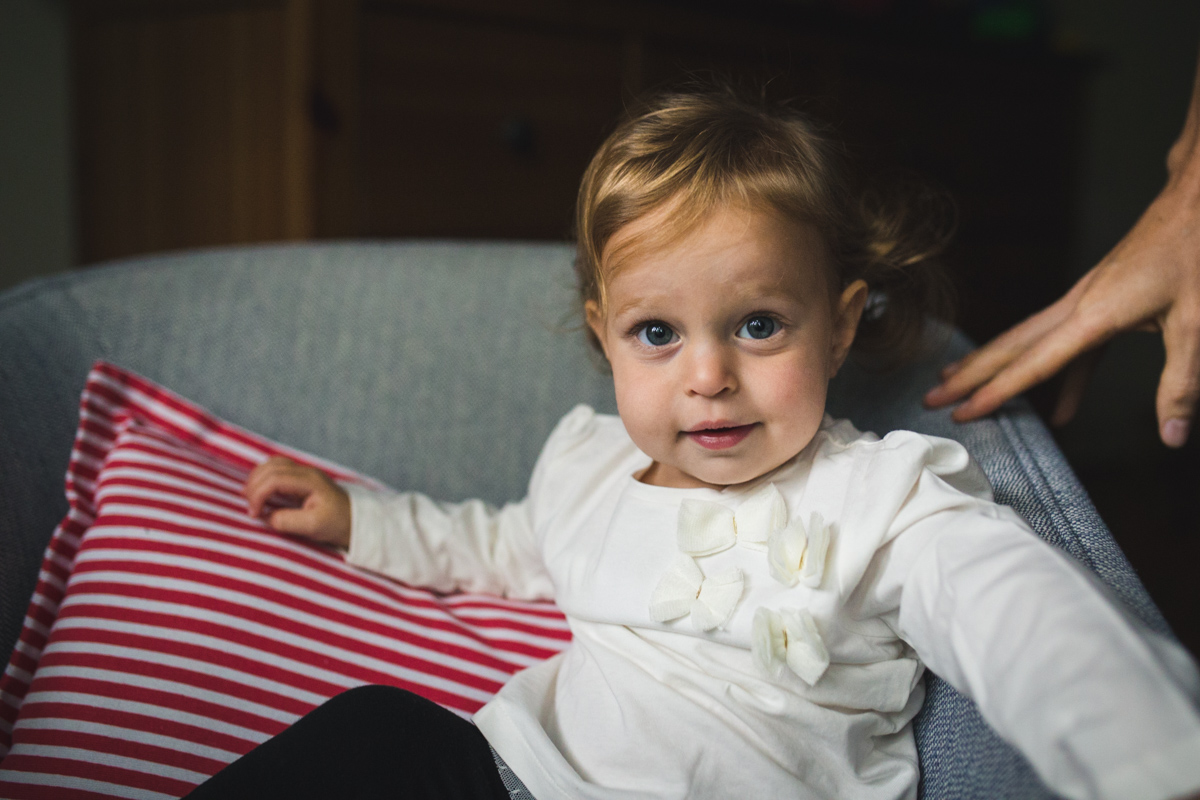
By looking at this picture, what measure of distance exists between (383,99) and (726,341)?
0.97 metres

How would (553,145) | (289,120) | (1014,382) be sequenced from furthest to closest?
(553,145) < (289,120) < (1014,382)

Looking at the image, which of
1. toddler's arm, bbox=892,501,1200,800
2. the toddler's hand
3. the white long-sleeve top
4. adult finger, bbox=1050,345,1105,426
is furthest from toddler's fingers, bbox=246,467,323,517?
adult finger, bbox=1050,345,1105,426

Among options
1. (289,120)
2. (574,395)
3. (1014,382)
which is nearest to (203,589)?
(574,395)

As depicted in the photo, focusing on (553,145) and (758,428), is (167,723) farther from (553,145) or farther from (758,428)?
(553,145)

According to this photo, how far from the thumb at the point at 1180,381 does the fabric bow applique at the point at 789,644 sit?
332 mm

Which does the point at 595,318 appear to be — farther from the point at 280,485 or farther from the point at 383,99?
the point at 383,99

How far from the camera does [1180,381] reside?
655mm

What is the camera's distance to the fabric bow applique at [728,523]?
62cm

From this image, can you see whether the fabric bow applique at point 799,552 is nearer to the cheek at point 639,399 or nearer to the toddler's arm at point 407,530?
the cheek at point 639,399

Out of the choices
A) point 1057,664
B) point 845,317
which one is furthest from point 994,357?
point 1057,664

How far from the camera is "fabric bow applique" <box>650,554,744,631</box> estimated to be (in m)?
0.60

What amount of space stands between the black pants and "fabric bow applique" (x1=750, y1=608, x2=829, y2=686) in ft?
0.73

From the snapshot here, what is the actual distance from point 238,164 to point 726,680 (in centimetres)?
120

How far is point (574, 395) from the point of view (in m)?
0.95
